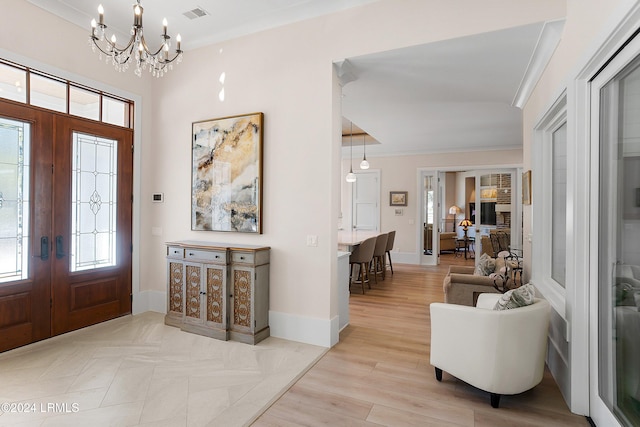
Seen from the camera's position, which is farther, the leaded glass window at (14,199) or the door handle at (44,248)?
the door handle at (44,248)

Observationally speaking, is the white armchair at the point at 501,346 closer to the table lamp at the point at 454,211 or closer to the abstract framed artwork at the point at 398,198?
the abstract framed artwork at the point at 398,198

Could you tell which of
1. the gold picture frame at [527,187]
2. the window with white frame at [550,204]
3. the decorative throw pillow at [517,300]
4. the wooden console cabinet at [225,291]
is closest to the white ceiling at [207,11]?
the window with white frame at [550,204]

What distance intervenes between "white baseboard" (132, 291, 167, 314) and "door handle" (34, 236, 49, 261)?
1.20 m

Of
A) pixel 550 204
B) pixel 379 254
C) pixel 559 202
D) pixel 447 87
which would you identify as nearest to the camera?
pixel 559 202

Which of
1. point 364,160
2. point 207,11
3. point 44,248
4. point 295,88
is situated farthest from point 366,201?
point 44,248

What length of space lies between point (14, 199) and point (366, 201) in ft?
24.4

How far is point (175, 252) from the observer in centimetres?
387

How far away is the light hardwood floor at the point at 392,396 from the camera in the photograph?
7.37 feet

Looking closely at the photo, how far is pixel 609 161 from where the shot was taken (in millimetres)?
2064

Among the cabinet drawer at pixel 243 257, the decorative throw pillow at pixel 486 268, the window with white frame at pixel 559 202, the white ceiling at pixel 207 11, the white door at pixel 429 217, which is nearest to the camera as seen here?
the window with white frame at pixel 559 202

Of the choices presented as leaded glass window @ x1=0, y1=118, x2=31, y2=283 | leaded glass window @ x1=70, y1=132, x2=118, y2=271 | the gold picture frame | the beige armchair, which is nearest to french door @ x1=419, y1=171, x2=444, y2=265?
the gold picture frame

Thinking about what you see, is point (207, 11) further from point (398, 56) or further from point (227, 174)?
point (398, 56)

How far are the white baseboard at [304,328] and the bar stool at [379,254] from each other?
2.74m

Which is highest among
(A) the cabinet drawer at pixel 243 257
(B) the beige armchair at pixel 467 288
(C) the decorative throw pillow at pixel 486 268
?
(A) the cabinet drawer at pixel 243 257
